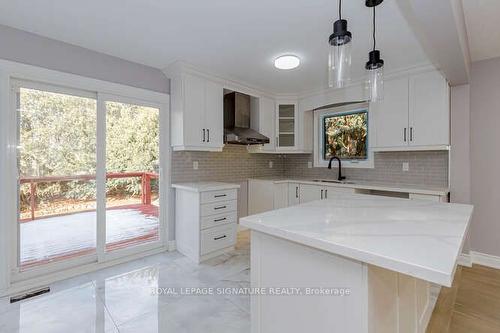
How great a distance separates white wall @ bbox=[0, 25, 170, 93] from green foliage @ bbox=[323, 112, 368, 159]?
8.88ft

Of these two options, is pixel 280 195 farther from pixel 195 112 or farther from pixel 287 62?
pixel 287 62

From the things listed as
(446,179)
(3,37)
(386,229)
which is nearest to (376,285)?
(386,229)

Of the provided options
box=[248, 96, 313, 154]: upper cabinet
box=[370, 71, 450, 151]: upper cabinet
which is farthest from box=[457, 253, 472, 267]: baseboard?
box=[248, 96, 313, 154]: upper cabinet

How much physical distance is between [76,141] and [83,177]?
392 mm

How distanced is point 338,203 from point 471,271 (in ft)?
7.25

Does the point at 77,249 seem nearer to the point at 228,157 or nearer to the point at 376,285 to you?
the point at 228,157

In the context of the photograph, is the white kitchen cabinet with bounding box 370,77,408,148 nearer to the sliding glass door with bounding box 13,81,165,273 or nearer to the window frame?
the window frame

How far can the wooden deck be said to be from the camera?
242cm

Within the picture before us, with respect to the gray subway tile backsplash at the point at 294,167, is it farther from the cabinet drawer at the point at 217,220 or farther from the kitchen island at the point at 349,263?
the kitchen island at the point at 349,263

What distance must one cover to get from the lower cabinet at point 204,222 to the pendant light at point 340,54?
197cm

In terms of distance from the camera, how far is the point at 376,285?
103 cm

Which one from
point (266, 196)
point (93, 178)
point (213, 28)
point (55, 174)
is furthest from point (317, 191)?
point (55, 174)

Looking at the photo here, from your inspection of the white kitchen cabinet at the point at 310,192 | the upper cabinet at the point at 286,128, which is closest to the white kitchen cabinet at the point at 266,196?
the white kitchen cabinet at the point at 310,192

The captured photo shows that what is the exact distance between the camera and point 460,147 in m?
2.88
